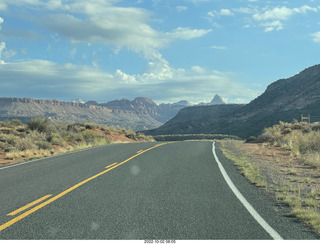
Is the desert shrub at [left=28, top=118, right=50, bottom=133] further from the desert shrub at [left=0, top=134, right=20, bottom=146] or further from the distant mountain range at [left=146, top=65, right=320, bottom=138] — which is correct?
the distant mountain range at [left=146, top=65, right=320, bottom=138]

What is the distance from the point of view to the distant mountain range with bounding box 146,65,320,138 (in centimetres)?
8232

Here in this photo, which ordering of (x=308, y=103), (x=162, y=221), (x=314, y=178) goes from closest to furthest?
(x=162, y=221), (x=314, y=178), (x=308, y=103)

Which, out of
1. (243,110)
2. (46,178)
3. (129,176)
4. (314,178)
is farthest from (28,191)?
(243,110)

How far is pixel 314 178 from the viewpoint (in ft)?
31.0

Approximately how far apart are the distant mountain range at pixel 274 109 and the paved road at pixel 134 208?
2831 inches

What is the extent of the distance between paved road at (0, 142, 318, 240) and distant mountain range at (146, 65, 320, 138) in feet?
236

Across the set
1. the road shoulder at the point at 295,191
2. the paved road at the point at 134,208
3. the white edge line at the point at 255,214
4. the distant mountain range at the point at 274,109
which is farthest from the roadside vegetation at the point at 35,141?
the distant mountain range at the point at 274,109

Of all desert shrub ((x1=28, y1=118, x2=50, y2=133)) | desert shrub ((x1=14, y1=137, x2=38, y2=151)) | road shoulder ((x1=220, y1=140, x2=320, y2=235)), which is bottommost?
road shoulder ((x1=220, y1=140, x2=320, y2=235))

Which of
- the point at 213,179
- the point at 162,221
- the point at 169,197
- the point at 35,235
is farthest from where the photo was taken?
the point at 213,179

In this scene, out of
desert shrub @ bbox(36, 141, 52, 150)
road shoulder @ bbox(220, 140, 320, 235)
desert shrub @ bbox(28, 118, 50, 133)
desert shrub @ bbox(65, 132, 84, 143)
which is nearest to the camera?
road shoulder @ bbox(220, 140, 320, 235)

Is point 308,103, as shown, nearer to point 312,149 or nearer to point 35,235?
point 312,149

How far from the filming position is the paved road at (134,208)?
432cm

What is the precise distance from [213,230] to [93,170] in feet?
20.9

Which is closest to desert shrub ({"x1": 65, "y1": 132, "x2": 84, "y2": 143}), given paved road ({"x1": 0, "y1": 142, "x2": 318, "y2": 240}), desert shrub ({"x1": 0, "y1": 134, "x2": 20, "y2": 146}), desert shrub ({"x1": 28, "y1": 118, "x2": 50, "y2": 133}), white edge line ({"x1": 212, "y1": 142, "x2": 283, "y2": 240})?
desert shrub ({"x1": 28, "y1": 118, "x2": 50, "y2": 133})
